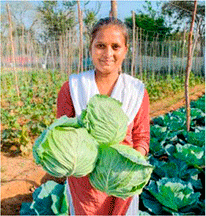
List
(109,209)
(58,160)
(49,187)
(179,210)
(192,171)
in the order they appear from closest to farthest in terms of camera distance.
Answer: (58,160) < (109,209) < (49,187) < (179,210) < (192,171)

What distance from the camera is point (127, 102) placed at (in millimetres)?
1393

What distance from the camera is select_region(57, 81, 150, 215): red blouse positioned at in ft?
4.68

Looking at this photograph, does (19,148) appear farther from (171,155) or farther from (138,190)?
(138,190)

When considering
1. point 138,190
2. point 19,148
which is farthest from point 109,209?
point 19,148

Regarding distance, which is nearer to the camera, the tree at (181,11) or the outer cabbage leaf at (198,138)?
the outer cabbage leaf at (198,138)

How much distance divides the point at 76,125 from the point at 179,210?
234cm

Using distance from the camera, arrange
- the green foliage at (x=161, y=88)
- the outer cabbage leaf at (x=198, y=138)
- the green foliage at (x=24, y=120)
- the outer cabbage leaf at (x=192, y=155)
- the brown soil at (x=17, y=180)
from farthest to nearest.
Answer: the green foliage at (x=161, y=88), the green foliage at (x=24, y=120), the outer cabbage leaf at (x=198, y=138), the outer cabbage leaf at (x=192, y=155), the brown soil at (x=17, y=180)

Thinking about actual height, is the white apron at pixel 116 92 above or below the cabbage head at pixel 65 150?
above

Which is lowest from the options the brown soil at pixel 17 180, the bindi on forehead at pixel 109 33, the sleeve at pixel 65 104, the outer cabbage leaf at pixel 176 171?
the brown soil at pixel 17 180

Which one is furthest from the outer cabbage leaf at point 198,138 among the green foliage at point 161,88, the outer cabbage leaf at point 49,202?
the green foliage at point 161,88

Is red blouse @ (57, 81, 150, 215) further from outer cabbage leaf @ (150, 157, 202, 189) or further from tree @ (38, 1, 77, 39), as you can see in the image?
tree @ (38, 1, 77, 39)

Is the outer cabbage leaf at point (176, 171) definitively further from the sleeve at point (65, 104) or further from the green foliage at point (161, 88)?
the green foliage at point (161, 88)

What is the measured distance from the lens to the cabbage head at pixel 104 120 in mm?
1002

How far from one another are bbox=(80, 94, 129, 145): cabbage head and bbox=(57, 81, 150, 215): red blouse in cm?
38
